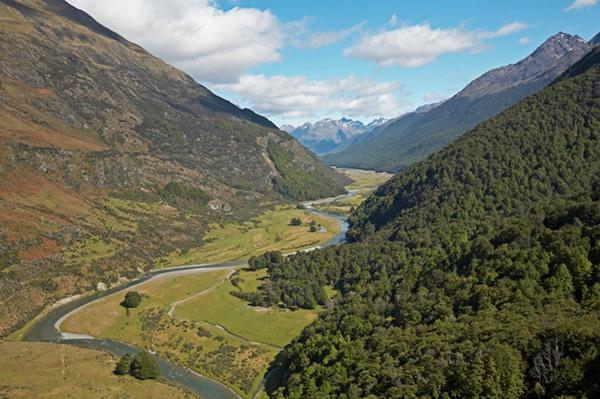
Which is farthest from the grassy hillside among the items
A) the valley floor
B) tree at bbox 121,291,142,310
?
tree at bbox 121,291,142,310

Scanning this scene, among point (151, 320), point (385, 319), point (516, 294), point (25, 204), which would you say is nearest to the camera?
point (516, 294)

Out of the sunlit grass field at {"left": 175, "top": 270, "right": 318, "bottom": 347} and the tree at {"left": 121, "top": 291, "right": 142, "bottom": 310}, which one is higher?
the tree at {"left": 121, "top": 291, "right": 142, "bottom": 310}

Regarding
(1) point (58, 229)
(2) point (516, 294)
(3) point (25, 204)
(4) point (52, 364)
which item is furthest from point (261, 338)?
(3) point (25, 204)

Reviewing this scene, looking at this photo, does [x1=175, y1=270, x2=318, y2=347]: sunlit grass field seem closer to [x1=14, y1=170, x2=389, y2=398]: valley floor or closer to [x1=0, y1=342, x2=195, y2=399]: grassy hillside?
[x1=14, y1=170, x2=389, y2=398]: valley floor

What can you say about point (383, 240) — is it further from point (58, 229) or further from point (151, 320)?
point (58, 229)

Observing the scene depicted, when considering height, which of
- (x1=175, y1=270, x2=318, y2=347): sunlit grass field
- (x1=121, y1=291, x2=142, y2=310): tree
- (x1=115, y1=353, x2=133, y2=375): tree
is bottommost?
(x1=175, y1=270, x2=318, y2=347): sunlit grass field

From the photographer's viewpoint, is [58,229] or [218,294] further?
[58,229]

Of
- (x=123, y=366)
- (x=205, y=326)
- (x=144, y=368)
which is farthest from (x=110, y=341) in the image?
(x=144, y=368)

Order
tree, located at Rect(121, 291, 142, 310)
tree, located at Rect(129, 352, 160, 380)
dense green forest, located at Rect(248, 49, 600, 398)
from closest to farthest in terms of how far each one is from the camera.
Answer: dense green forest, located at Rect(248, 49, 600, 398) < tree, located at Rect(129, 352, 160, 380) < tree, located at Rect(121, 291, 142, 310)
